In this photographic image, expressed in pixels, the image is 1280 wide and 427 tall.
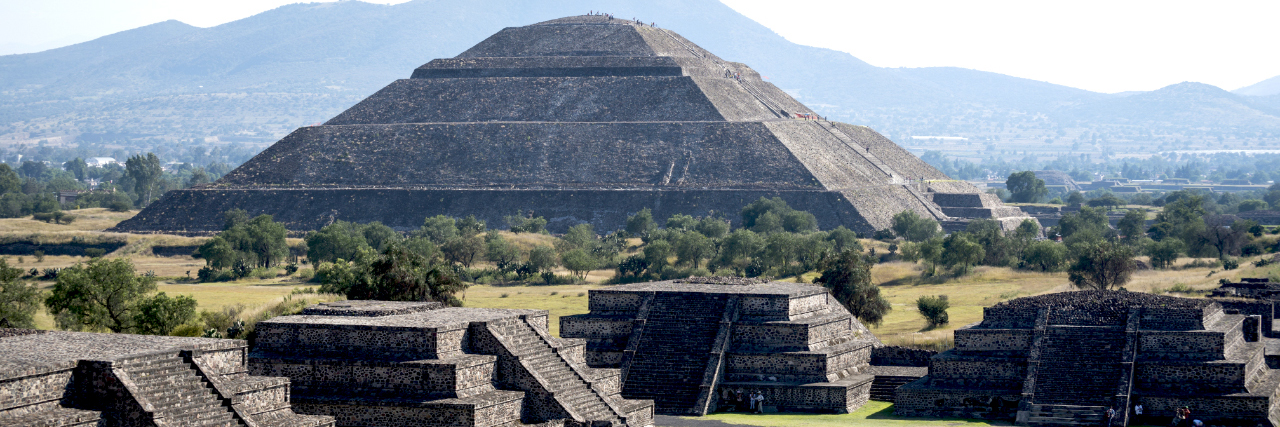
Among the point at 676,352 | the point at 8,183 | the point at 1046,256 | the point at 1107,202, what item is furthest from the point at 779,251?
the point at 8,183

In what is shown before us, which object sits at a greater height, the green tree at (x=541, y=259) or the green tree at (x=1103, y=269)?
the green tree at (x=1103, y=269)

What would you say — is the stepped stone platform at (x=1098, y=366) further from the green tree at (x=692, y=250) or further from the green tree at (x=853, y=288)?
the green tree at (x=692, y=250)

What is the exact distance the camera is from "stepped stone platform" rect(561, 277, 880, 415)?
4209 centimetres

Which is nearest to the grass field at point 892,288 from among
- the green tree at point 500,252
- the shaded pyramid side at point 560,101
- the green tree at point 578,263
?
the green tree at point 578,263

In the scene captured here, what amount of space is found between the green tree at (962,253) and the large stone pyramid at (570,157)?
2514 centimetres

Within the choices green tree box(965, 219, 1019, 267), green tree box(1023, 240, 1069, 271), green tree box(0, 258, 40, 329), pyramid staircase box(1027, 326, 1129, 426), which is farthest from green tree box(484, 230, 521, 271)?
pyramid staircase box(1027, 326, 1129, 426)

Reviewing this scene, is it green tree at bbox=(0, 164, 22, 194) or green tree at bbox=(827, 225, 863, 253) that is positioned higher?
green tree at bbox=(0, 164, 22, 194)

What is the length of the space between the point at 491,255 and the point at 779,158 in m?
35.5

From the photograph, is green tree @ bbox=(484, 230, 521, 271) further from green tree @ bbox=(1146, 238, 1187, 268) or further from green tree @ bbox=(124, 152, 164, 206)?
green tree @ bbox=(124, 152, 164, 206)

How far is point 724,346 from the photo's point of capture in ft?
141

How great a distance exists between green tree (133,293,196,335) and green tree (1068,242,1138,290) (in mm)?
37756

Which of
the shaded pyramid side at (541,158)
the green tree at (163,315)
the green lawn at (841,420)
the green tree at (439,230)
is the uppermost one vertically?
the shaded pyramid side at (541,158)

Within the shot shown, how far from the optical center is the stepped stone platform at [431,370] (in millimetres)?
33719

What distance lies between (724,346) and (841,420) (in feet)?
14.1
